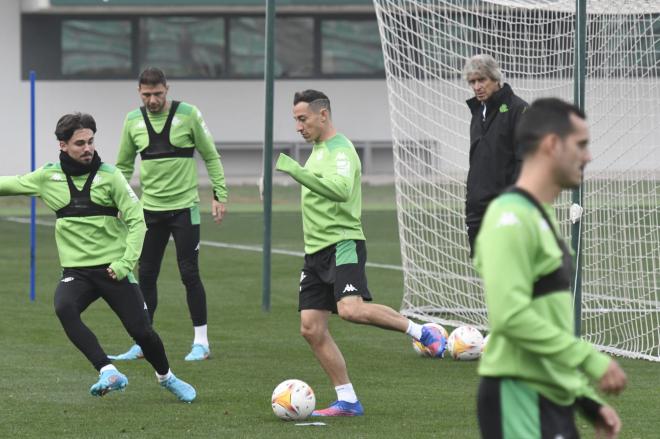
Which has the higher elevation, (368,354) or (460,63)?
(460,63)

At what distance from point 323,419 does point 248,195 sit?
21607 millimetres

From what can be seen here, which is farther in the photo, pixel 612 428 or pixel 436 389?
pixel 436 389

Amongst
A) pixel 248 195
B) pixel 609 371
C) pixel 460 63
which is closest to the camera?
pixel 609 371

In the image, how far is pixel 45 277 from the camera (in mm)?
16297

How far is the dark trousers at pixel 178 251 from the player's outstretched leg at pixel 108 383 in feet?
7.76

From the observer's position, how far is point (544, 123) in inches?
173

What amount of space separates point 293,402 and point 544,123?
13.4ft

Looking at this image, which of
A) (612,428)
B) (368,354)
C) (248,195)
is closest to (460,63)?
(368,354)

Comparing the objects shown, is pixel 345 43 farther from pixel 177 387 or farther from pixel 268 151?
pixel 177 387

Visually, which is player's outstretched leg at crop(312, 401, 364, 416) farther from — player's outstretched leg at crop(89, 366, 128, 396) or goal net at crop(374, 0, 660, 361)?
goal net at crop(374, 0, 660, 361)

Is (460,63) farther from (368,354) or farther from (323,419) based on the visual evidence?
(323,419)

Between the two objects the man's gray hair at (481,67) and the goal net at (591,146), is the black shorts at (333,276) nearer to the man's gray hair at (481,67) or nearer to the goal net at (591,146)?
the man's gray hair at (481,67)

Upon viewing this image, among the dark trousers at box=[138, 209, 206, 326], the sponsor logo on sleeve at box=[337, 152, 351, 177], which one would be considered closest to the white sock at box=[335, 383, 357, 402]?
the sponsor logo on sleeve at box=[337, 152, 351, 177]

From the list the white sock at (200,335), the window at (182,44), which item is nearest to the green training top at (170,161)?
the white sock at (200,335)
